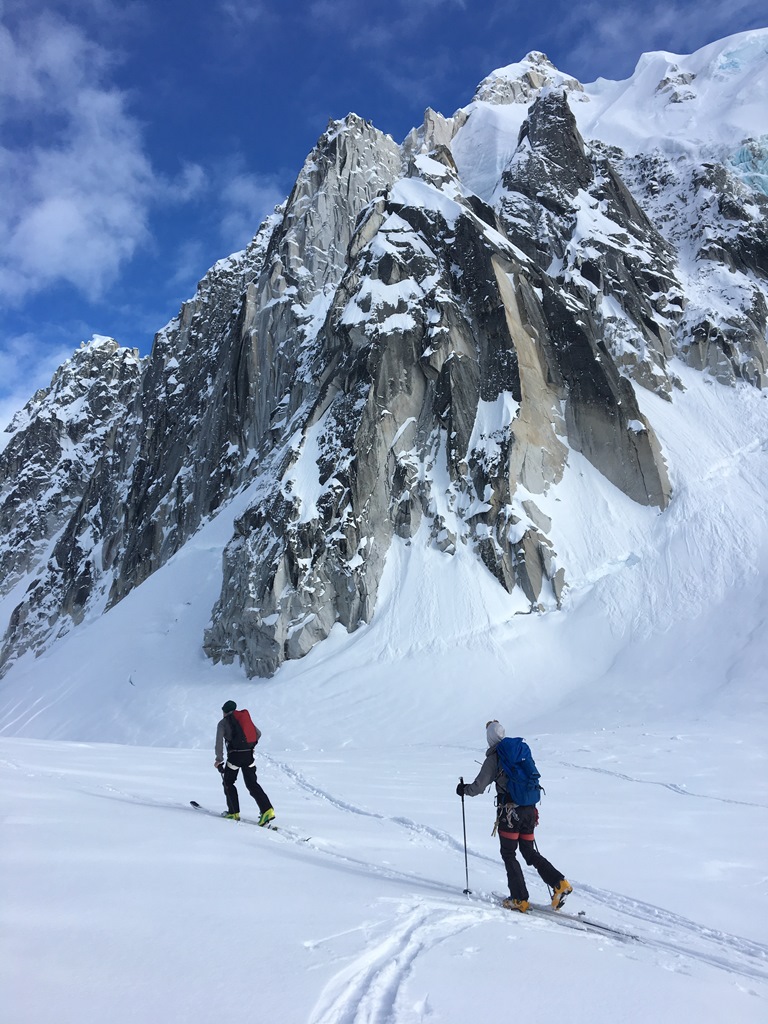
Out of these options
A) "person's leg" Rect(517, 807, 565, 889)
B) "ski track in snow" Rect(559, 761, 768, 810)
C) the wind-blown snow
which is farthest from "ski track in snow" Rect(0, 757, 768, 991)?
the wind-blown snow

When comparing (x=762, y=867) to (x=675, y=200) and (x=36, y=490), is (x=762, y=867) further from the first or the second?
(x=36, y=490)

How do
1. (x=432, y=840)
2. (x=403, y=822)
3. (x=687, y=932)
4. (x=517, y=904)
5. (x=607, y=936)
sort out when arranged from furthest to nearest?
(x=403, y=822), (x=432, y=840), (x=517, y=904), (x=687, y=932), (x=607, y=936)

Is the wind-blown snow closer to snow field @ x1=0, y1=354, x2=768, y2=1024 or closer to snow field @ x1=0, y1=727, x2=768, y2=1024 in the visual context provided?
snow field @ x1=0, y1=354, x2=768, y2=1024

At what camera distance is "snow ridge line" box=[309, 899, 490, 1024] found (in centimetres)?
302

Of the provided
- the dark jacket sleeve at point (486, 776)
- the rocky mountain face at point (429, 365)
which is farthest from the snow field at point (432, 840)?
the rocky mountain face at point (429, 365)

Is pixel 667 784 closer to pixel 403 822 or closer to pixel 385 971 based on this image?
pixel 403 822

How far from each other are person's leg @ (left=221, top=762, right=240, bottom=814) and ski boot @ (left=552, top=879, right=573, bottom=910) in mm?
4079

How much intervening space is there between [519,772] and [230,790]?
157 inches

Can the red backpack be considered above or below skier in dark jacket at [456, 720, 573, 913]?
above

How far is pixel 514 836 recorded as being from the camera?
5875 millimetres

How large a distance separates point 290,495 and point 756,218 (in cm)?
4471

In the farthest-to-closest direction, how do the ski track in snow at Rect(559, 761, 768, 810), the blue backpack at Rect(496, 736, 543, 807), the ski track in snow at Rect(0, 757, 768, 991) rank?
the ski track in snow at Rect(559, 761, 768, 810)
the blue backpack at Rect(496, 736, 543, 807)
the ski track in snow at Rect(0, 757, 768, 991)

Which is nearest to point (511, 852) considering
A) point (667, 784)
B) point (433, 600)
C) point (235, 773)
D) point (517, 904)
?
point (517, 904)

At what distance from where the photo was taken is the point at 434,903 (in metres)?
Answer: 5.08
